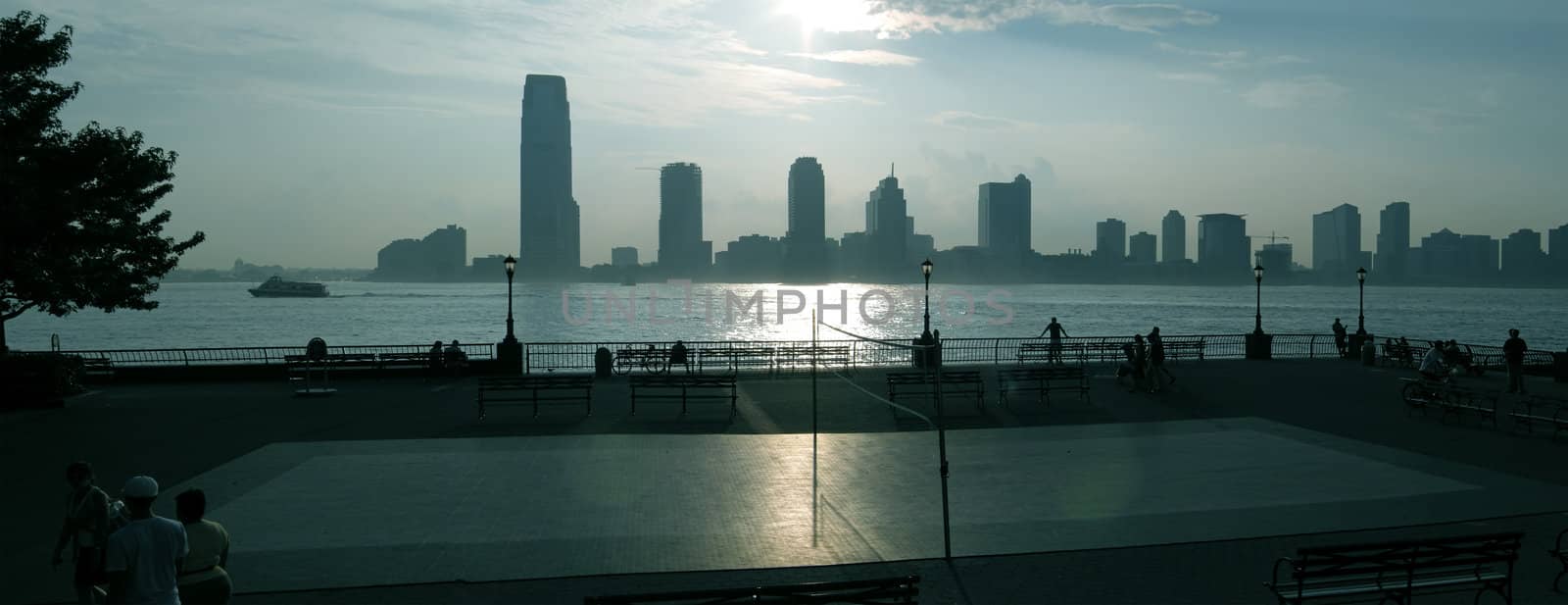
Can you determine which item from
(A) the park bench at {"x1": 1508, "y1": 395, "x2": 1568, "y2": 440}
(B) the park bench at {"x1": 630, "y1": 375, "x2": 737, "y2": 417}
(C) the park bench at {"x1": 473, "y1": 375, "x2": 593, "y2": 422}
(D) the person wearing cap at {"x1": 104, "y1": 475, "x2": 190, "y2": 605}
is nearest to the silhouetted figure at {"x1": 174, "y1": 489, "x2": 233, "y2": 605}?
(D) the person wearing cap at {"x1": 104, "y1": 475, "x2": 190, "y2": 605}

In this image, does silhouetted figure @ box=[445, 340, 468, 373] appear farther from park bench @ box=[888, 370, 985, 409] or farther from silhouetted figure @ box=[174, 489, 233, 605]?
silhouetted figure @ box=[174, 489, 233, 605]

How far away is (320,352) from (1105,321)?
400ft

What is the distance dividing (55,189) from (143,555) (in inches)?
835

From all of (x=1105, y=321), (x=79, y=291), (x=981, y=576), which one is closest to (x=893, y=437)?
(x=981, y=576)

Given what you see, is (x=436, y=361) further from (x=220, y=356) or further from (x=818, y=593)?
(x=220, y=356)

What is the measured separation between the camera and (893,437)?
17250 mm

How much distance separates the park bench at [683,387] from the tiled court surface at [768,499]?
3028 mm

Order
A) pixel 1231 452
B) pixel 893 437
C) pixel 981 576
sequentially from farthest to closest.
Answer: pixel 893 437 → pixel 1231 452 → pixel 981 576

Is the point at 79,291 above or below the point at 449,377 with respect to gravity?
above

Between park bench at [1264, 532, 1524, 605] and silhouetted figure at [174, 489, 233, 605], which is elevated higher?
silhouetted figure at [174, 489, 233, 605]

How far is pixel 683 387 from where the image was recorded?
20.2m

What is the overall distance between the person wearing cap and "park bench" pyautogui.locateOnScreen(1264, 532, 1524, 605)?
741 cm

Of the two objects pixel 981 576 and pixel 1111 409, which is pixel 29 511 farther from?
pixel 1111 409

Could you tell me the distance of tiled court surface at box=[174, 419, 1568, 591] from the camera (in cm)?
977
